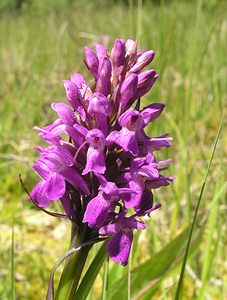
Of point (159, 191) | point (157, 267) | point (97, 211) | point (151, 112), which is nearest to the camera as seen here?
point (97, 211)

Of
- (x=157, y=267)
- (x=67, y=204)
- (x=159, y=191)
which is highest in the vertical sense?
(x=67, y=204)

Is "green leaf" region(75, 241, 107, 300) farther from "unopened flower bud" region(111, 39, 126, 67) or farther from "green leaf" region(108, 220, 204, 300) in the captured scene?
"unopened flower bud" region(111, 39, 126, 67)

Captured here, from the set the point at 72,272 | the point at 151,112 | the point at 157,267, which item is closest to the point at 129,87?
the point at 151,112

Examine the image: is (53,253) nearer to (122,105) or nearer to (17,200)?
(17,200)

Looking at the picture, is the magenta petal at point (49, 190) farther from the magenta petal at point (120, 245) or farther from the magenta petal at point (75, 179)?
the magenta petal at point (120, 245)

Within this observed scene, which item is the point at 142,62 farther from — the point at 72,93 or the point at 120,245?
the point at 120,245

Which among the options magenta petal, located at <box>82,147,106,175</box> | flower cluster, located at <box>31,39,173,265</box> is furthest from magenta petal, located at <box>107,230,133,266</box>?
magenta petal, located at <box>82,147,106,175</box>

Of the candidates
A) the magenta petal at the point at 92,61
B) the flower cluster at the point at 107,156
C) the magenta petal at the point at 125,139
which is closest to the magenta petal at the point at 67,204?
the flower cluster at the point at 107,156
